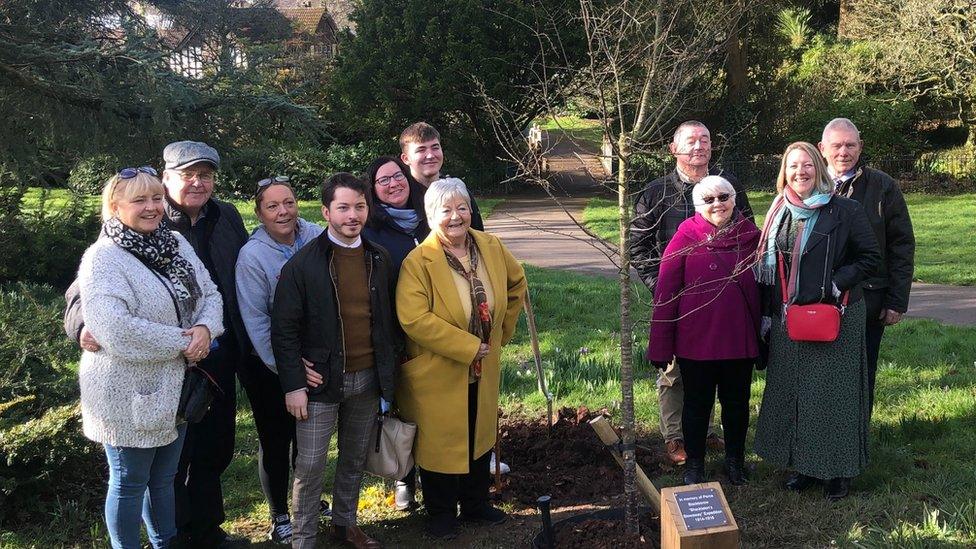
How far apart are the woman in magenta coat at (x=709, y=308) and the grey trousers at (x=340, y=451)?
1.56 m

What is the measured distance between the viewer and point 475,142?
25891mm

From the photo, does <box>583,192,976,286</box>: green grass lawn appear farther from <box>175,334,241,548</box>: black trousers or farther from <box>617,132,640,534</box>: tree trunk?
<box>175,334,241,548</box>: black trousers

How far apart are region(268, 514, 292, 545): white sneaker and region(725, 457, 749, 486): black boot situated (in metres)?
2.42

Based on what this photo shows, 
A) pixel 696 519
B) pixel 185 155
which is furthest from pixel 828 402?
pixel 185 155

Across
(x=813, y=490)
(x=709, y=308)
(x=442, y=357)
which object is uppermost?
(x=709, y=308)

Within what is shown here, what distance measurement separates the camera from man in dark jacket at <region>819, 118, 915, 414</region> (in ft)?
15.6

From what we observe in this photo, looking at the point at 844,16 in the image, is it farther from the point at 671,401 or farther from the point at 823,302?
the point at 823,302

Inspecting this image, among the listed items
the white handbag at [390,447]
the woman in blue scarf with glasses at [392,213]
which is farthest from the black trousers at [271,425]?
the woman in blue scarf with glasses at [392,213]

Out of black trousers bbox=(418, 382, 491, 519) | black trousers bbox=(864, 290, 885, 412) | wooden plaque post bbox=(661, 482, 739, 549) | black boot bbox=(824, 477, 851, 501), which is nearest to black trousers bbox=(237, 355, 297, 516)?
black trousers bbox=(418, 382, 491, 519)

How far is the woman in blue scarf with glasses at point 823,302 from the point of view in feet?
14.4

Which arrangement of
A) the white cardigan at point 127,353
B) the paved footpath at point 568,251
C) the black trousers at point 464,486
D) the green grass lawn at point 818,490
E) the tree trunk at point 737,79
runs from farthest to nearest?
the tree trunk at point 737,79, the paved footpath at point 568,251, the black trousers at point 464,486, the green grass lawn at point 818,490, the white cardigan at point 127,353

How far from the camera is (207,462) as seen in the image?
4.18 metres

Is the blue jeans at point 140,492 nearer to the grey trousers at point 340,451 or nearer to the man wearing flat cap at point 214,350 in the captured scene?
the man wearing flat cap at point 214,350

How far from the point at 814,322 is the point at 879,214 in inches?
36.5
